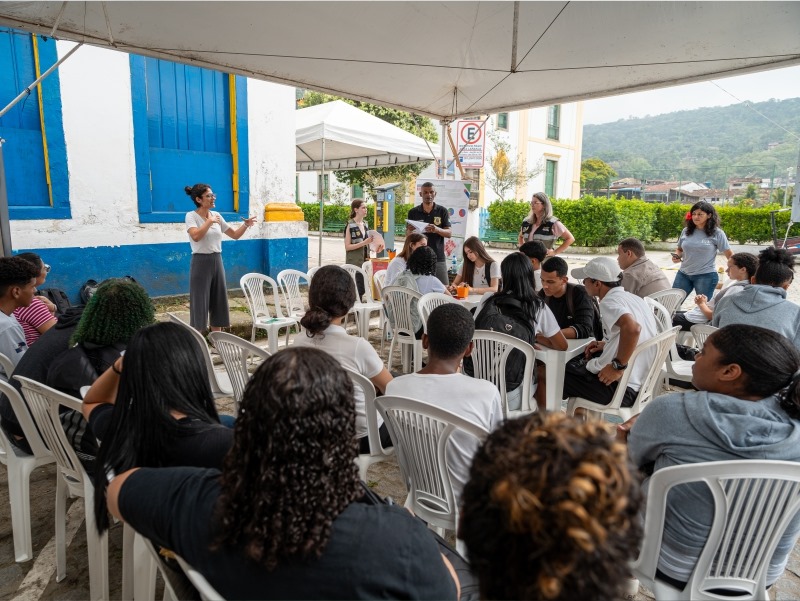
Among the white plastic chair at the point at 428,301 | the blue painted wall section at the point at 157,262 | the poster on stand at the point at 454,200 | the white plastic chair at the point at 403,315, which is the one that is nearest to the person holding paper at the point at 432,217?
the poster on stand at the point at 454,200

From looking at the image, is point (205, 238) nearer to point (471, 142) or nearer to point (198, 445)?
point (198, 445)

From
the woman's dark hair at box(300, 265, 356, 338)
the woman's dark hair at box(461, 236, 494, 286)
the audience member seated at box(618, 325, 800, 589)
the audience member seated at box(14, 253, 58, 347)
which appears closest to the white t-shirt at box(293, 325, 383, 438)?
the woman's dark hair at box(300, 265, 356, 338)

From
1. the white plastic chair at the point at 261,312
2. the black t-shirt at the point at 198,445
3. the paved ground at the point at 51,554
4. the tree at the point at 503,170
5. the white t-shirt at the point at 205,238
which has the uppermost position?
the tree at the point at 503,170

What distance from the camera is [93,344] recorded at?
209 cm

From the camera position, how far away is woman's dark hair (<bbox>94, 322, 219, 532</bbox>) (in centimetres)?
→ 145

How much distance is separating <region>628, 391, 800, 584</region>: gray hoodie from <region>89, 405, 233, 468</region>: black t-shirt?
135 cm

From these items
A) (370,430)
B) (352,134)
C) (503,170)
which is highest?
(503,170)

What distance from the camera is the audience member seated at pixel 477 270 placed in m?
5.19

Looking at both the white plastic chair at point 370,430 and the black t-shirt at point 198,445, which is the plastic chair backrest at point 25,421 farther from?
the white plastic chair at point 370,430

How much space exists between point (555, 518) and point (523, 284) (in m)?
2.65

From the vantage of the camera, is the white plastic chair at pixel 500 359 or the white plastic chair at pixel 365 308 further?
the white plastic chair at pixel 365 308

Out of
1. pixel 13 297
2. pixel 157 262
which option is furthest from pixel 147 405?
pixel 157 262

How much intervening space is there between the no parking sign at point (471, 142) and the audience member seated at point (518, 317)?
5.32 m

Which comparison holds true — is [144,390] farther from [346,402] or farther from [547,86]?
[547,86]
